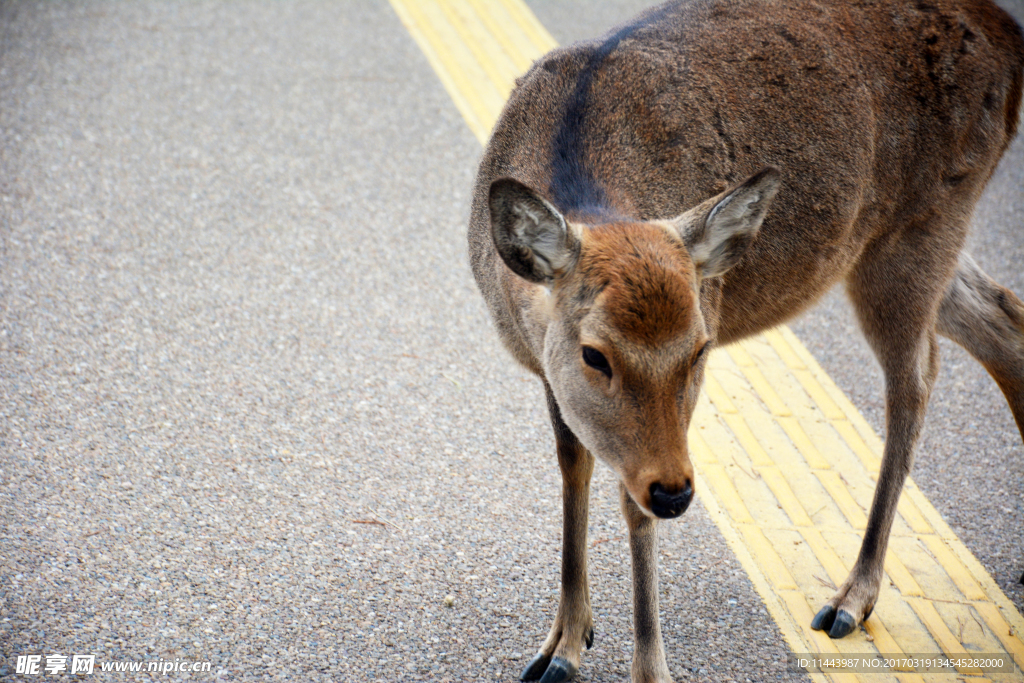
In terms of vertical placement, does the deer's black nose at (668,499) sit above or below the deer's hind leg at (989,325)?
above

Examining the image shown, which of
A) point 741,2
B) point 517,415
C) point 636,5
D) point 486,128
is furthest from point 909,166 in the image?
point 636,5

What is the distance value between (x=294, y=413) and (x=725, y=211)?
112 inches

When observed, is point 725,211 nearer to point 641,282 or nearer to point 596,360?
point 641,282

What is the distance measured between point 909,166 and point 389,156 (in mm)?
4535

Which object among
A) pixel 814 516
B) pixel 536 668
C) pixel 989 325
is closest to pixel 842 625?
pixel 814 516

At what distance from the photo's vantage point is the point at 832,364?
211 inches

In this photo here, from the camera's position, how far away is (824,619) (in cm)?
369

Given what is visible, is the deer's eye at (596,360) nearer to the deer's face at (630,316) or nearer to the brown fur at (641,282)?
the deer's face at (630,316)

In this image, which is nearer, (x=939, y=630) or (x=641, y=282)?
(x=641, y=282)

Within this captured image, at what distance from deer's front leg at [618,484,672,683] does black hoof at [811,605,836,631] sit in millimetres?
789

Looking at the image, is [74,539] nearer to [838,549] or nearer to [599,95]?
[599,95]

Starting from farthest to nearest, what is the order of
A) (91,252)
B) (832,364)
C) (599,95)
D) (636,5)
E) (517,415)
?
1. (636,5)
2. (91,252)
3. (832,364)
4. (517,415)
5. (599,95)

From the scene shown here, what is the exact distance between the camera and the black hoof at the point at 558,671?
3338 mm

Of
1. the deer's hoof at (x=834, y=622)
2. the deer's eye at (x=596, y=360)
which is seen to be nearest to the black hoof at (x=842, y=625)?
the deer's hoof at (x=834, y=622)
